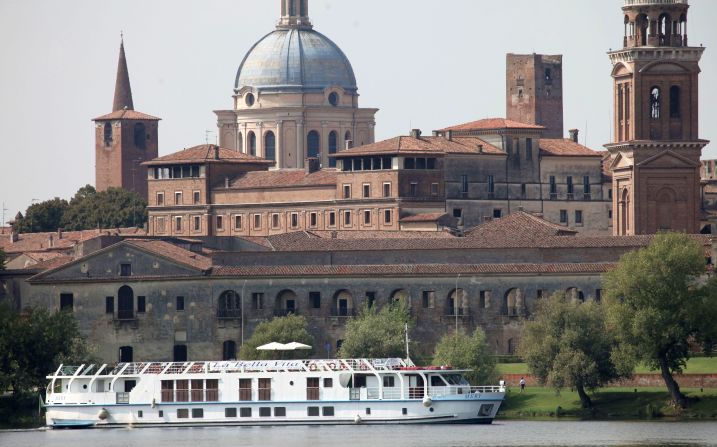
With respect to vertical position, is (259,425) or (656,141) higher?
(656,141)

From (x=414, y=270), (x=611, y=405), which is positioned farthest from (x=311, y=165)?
(x=611, y=405)

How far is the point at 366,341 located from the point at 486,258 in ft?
47.7

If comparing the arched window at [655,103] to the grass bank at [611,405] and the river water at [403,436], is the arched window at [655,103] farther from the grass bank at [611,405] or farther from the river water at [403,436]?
the river water at [403,436]

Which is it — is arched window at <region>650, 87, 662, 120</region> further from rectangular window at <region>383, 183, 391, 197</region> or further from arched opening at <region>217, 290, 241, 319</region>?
arched opening at <region>217, 290, 241, 319</region>

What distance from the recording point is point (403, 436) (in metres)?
114

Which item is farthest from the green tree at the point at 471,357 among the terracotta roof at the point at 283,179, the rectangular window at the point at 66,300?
the terracotta roof at the point at 283,179

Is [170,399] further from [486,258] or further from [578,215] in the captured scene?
[578,215]

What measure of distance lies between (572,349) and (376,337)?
39.1 ft

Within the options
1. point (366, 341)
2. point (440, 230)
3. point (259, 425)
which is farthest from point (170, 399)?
point (440, 230)

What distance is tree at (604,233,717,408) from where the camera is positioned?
121312mm

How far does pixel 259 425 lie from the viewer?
122312mm

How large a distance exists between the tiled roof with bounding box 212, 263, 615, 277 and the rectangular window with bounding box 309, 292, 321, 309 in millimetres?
1028

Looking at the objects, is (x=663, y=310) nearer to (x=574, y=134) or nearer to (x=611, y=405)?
(x=611, y=405)

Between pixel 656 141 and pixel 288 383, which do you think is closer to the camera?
pixel 288 383
